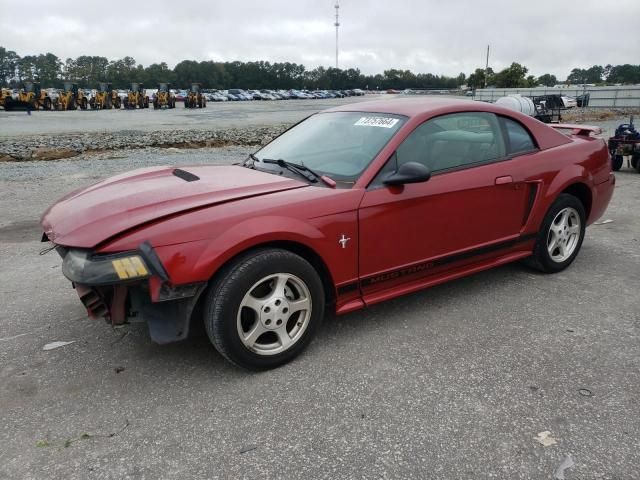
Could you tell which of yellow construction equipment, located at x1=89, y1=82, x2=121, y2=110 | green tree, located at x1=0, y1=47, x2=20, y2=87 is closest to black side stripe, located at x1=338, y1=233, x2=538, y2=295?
yellow construction equipment, located at x1=89, y1=82, x2=121, y2=110

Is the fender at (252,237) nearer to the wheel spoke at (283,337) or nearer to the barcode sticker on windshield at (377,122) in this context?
the wheel spoke at (283,337)

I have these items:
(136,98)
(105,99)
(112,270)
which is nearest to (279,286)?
(112,270)

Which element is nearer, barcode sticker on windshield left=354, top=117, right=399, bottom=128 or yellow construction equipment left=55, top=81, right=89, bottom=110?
barcode sticker on windshield left=354, top=117, right=399, bottom=128

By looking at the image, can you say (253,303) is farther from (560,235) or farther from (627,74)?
(627,74)

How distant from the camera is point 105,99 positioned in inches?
1731

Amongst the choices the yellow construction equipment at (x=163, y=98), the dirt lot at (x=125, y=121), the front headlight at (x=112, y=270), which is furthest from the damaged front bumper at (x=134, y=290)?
the yellow construction equipment at (x=163, y=98)

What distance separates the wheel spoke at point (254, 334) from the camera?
2.74 metres

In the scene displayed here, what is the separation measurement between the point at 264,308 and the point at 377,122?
1.62m

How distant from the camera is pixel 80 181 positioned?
30.7 feet

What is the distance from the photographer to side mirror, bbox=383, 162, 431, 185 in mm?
3020

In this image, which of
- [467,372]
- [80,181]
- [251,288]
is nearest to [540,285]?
[467,372]

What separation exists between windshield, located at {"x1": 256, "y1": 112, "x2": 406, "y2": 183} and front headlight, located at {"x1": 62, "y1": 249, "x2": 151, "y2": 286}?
1.34 m

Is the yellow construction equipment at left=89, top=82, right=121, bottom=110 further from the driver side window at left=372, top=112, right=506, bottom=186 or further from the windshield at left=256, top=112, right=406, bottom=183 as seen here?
the driver side window at left=372, top=112, right=506, bottom=186

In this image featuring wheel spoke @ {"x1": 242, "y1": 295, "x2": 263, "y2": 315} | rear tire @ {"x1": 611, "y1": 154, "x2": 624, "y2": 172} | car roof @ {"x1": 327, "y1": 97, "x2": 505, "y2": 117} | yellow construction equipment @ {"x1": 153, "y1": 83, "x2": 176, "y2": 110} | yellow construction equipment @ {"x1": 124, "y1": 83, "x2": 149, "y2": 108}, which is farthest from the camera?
yellow construction equipment @ {"x1": 124, "y1": 83, "x2": 149, "y2": 108}
